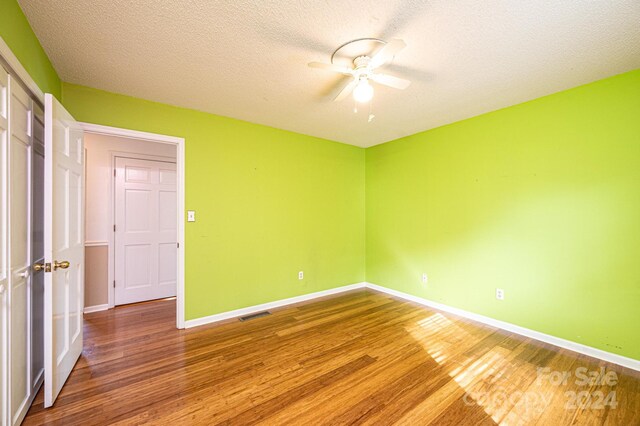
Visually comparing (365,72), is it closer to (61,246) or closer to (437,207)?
(437,207)

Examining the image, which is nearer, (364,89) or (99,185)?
(364,89)

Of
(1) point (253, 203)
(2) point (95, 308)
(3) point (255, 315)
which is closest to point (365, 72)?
(1) point (253, 203)

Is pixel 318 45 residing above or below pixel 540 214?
above

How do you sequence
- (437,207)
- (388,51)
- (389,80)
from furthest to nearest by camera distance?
(437,207) → (389,80) → (388,51)

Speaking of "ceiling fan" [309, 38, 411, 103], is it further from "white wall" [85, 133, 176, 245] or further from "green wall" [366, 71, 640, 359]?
"white wall" [85, 133, 176, 245]

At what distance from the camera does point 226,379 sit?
192 centimetres

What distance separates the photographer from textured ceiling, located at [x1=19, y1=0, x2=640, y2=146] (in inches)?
58.3

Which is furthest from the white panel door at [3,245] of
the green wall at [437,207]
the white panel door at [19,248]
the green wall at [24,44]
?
the green wall at [437,207]

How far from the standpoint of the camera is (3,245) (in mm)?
1312

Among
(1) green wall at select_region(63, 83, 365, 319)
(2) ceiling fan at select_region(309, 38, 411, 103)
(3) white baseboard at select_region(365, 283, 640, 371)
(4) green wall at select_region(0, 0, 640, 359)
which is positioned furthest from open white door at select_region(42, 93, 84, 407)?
(3) white baseboard at select_region(365, 283, 640, 371)

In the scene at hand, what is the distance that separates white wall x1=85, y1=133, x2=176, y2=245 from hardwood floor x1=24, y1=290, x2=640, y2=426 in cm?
119

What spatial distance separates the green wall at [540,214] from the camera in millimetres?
2109

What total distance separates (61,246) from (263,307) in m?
2.14

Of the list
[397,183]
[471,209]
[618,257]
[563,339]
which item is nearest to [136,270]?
[397,183]
